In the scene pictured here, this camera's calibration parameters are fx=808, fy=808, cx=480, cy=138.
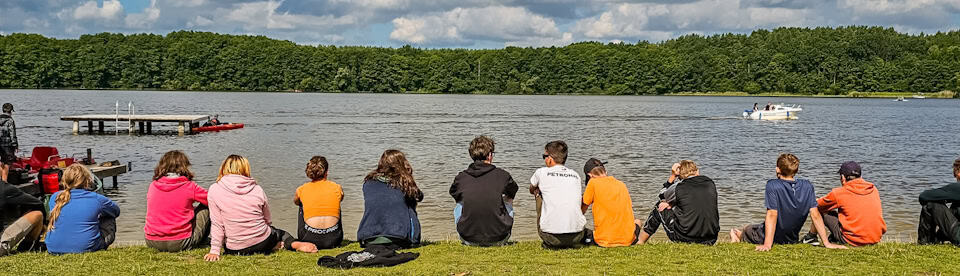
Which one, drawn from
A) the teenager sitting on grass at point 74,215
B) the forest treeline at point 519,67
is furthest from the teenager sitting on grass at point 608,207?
the forest treeline at point 519,67

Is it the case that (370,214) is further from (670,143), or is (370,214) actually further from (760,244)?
(670,143)

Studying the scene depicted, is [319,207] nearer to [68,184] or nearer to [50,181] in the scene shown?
[68,184]

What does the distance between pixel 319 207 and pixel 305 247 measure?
1.52 ft

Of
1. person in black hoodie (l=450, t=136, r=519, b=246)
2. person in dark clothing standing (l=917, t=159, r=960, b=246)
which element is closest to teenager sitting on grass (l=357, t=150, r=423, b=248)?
person in black hoodie (l=450, t=136, r=519, b=246)

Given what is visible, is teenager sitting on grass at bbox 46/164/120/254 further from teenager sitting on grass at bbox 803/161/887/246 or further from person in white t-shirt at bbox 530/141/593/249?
teenager sitting on grass at bbox 803/161/887/246

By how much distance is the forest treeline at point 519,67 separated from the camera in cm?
16475

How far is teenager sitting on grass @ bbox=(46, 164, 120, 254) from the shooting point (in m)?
8.41

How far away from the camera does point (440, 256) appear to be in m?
8.58

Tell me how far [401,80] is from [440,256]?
547 feet

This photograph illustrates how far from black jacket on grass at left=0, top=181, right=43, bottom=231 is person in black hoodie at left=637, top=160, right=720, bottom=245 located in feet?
22.6

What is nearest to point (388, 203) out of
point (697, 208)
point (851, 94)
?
point (697, 208)

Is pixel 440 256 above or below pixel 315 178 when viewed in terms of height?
below

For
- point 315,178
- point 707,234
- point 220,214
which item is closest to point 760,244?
point 707,234

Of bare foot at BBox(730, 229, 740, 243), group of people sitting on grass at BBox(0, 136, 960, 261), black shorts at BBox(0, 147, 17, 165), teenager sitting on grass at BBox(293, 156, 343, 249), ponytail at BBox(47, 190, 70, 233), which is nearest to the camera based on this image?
ponytail at BBox(47, 190, 70, 233)
